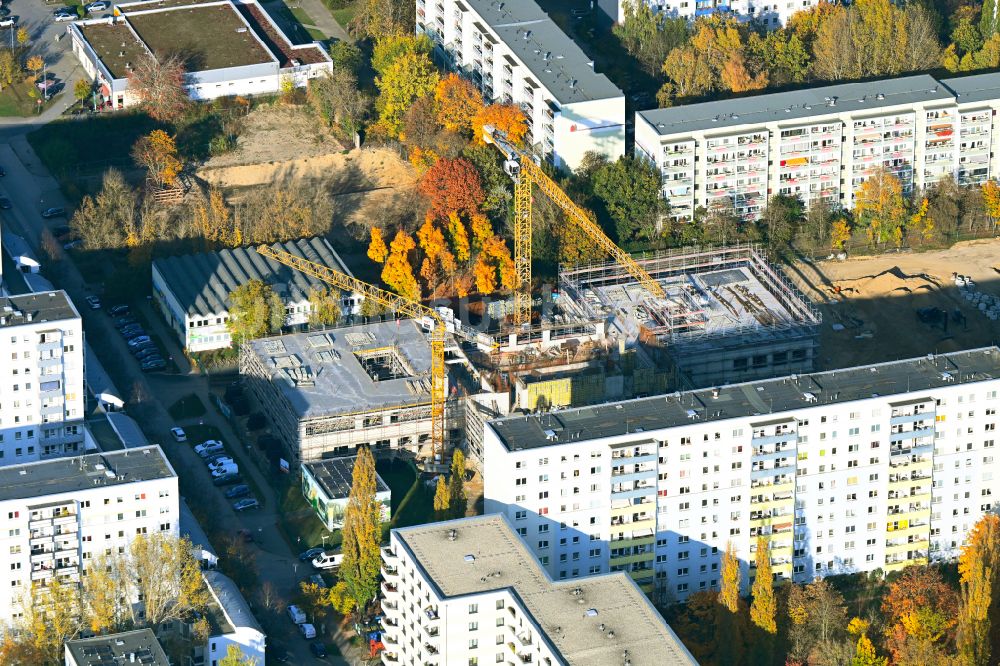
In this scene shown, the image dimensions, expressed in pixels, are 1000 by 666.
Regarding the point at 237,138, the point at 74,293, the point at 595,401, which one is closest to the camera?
the point at 595,401

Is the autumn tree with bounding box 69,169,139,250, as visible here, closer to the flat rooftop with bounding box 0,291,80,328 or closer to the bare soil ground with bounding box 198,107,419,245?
the bare soil ground with bounding box 198,107,419,245

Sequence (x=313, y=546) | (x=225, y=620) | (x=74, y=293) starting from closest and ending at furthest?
(x=225, y=620) → (x=313, y=546) → (x=74, y=293)

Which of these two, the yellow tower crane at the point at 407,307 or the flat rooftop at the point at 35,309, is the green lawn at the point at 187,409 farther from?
the yellow tower crane at the point at 407,307

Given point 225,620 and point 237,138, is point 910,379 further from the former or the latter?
point 237,138

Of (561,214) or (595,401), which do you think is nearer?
(595,401)

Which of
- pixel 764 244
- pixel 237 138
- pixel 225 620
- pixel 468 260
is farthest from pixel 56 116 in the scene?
pixel 225 620

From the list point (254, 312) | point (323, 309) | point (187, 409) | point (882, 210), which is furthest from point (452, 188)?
point (882, 210)
